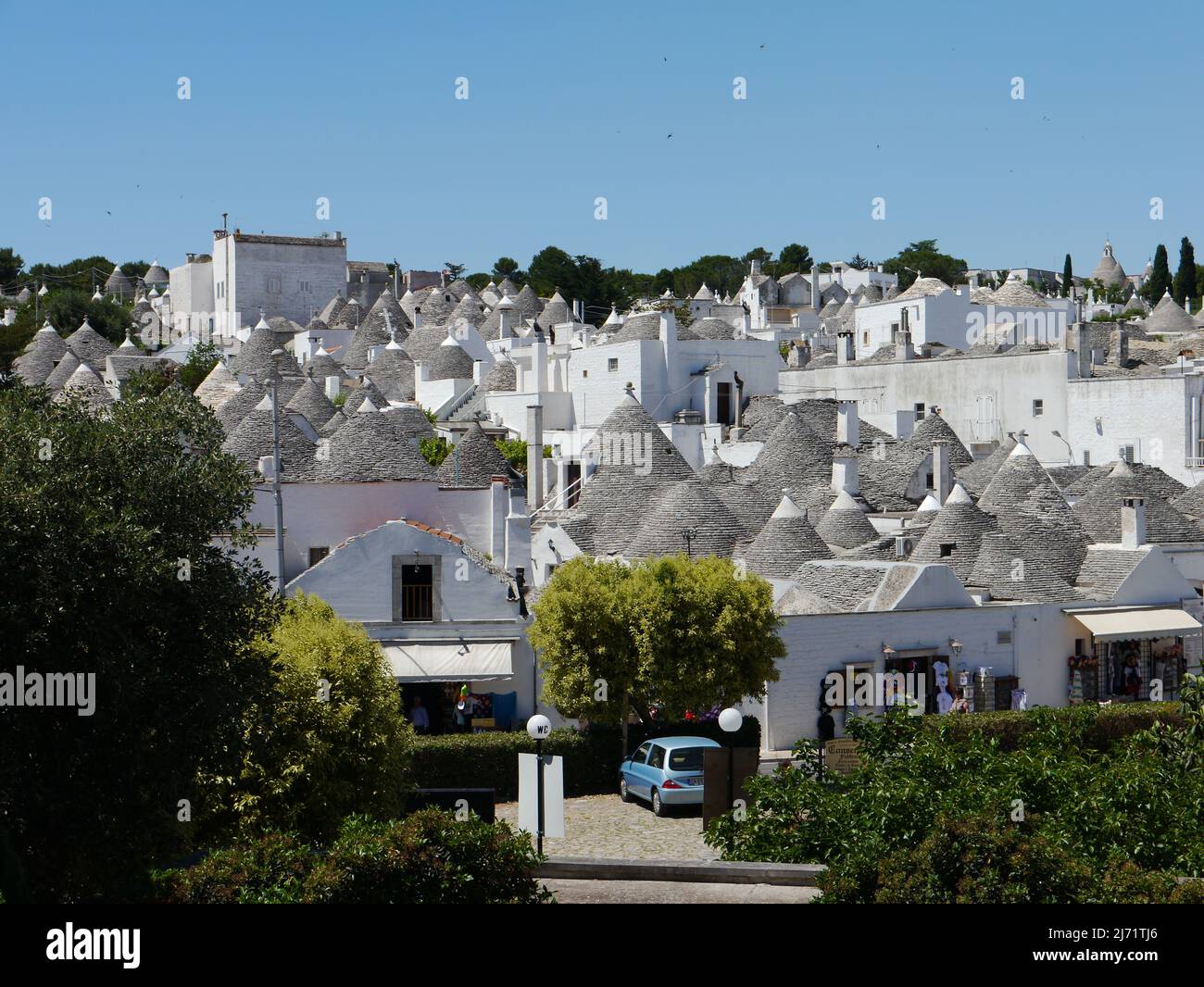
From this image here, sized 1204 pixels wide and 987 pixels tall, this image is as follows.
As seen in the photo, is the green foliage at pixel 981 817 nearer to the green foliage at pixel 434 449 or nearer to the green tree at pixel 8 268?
the green foliage at pixel 434 449

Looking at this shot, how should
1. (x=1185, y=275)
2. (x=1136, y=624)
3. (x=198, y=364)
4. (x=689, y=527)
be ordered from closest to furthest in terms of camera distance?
(x=1136, y=624), (x=689, y=527), (x=198, y=364), (x=1185, y=275)

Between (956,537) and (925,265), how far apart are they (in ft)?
360

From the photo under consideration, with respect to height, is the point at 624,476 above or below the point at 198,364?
below

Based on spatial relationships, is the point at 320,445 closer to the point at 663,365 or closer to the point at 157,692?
the point at 663,365

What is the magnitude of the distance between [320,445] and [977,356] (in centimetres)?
3135

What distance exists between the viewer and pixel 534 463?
46.5m

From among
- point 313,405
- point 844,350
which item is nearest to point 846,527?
point 313,405

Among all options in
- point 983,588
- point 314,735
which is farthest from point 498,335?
point 314,735

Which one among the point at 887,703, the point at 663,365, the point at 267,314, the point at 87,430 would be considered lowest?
the point at 887,703

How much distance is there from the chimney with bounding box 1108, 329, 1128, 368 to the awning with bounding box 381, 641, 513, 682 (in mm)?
41474

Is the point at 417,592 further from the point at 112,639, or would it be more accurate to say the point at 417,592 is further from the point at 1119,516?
the point at 1119,516
